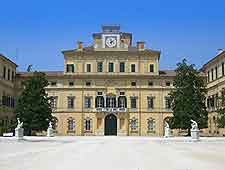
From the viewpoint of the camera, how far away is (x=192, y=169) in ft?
35.9

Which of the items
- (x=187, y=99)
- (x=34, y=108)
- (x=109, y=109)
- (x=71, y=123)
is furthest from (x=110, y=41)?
(x=34, y=108)

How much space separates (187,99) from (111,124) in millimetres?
→ 15424

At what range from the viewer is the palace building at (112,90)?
185 feet

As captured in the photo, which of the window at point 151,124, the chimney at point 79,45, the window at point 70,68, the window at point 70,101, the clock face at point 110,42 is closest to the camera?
the window at point 151,124

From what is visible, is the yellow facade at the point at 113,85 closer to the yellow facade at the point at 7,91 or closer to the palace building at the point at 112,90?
the palace building at the point at 112,90

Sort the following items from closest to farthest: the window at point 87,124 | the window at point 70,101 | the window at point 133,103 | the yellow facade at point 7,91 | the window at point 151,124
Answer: the yellow facade at point 7,91 < the window at point 87,124 < the window at point 151,124 < the window at point 133,103 < the window at point 70,101

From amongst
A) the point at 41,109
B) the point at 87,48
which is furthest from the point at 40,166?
the point at 87,48

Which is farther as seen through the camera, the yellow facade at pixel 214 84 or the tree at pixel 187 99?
the yellow facade at pixel 214 84

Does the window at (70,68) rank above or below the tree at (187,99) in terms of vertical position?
above

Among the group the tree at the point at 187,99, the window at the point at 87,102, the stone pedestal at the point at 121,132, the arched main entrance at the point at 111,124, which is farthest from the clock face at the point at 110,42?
the tree at the point at 187,99

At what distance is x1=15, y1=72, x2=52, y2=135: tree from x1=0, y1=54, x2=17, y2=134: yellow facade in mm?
5907

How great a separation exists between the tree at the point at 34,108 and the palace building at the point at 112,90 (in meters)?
12.6

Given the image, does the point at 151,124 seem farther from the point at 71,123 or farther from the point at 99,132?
the point at 71,123

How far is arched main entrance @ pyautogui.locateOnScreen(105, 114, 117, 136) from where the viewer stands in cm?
5594
